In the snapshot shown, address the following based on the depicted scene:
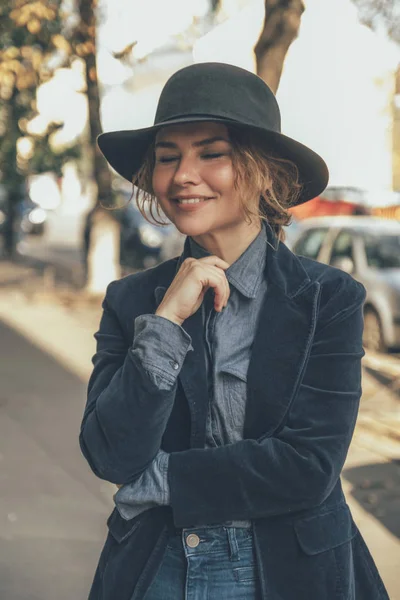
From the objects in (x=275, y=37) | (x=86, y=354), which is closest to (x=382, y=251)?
(x=86, y=354)

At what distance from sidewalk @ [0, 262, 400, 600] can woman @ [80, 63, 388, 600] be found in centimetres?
273

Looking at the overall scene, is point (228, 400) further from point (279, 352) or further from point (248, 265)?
point (248, 265)

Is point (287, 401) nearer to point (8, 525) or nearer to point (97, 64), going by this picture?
point (8, 525)

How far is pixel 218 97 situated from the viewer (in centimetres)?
179

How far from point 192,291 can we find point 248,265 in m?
0.16

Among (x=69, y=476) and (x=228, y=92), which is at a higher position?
(x=228, y=92)

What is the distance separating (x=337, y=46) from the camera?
4.02 meters

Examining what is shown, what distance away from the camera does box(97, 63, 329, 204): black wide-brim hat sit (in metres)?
1.78

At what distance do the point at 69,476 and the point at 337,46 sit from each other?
3.22m

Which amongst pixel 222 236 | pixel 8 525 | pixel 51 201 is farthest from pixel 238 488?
pixel 51 201

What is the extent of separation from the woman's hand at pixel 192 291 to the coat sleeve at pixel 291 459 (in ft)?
0.70

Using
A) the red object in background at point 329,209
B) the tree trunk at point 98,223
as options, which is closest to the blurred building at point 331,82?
the tree trunk at point 98,223

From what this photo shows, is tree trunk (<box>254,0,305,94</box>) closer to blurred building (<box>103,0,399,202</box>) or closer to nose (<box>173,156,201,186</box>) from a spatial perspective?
blurred building (<box>103,0,399,202</box>)

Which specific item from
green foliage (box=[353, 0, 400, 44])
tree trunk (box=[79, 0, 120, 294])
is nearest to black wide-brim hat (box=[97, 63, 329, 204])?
green foliage (box=[353, 0, 400, 44])
